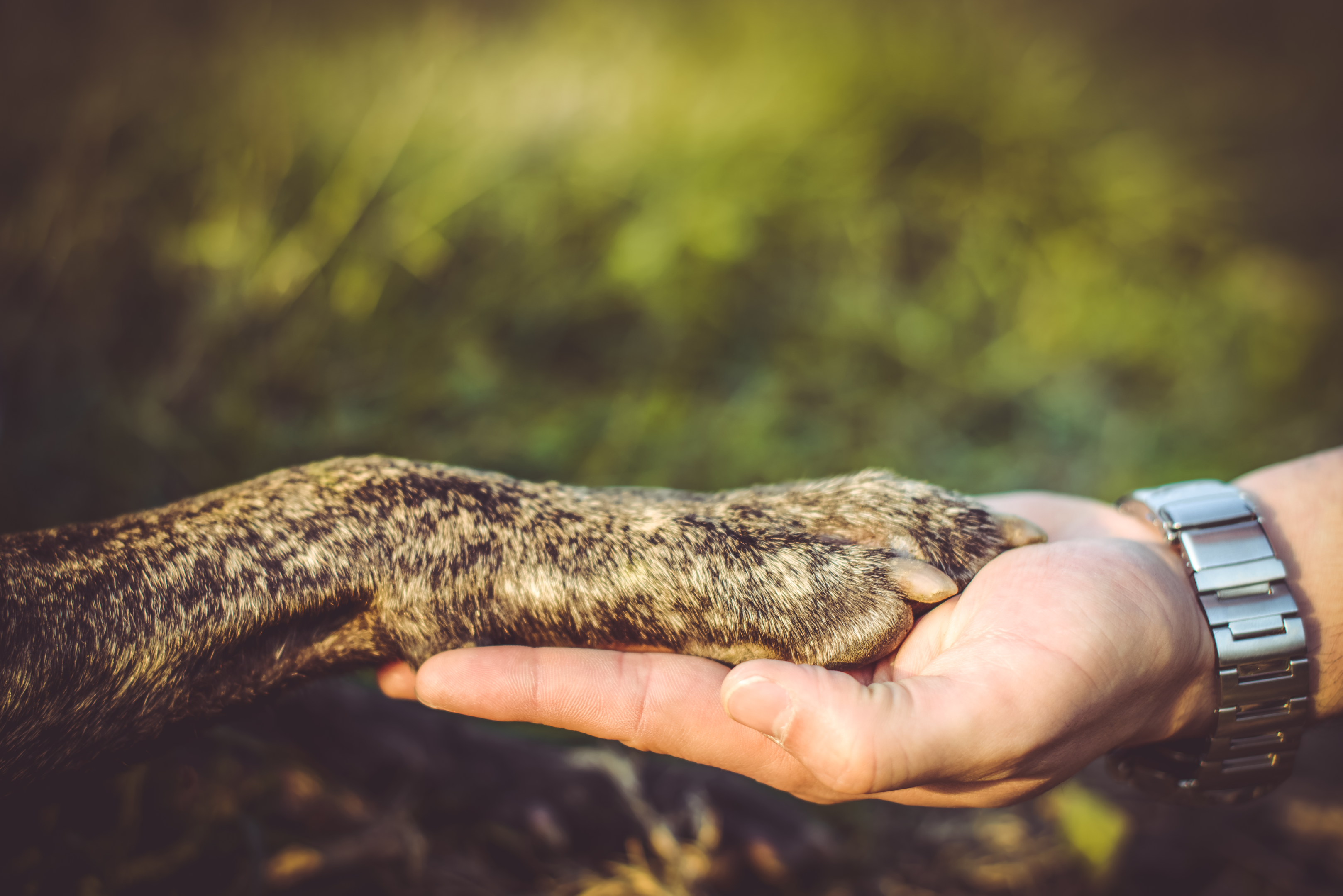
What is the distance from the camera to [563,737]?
3.09 meters

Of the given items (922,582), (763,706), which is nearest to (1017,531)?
(922,582)

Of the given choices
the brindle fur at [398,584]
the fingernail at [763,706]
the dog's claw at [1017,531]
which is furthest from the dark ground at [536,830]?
the dog's claw at [1017,531]

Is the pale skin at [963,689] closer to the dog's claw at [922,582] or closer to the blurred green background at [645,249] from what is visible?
the dog's claw at [922,582]

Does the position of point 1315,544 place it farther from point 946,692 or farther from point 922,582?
point 946,692

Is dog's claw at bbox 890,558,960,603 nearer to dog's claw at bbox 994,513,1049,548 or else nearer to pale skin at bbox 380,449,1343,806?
pale skin at bbox 380,449,1343,806

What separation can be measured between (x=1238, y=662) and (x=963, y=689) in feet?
3.02

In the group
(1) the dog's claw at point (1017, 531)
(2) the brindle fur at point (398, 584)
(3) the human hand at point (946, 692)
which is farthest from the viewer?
(1) the dog's claw at point (1017, 531)

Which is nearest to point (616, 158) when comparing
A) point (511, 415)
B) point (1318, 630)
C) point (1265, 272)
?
point (511, 415)

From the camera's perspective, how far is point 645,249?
5.05m

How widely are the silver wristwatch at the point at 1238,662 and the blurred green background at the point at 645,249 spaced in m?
2.55

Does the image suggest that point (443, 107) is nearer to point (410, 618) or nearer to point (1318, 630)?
point (410, 618)

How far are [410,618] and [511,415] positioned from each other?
2680mm

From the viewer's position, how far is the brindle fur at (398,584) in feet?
5.19

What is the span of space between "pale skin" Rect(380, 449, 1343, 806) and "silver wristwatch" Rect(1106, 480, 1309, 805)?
49 mm
